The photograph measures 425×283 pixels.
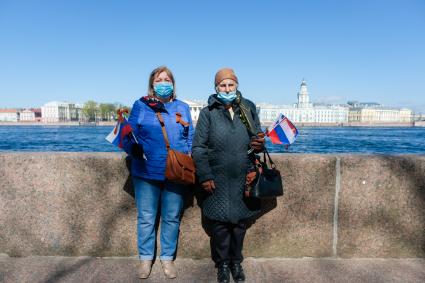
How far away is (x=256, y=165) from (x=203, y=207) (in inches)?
19.6

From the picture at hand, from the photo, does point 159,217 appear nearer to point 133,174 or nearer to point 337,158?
point 133,174

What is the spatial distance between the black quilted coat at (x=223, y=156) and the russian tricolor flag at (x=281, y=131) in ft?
0.87

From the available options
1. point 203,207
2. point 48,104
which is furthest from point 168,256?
point 48,104

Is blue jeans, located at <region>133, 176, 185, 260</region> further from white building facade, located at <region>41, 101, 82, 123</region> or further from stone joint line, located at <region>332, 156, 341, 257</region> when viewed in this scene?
white building facade, located at <region>41, 101, 82, 123</region>

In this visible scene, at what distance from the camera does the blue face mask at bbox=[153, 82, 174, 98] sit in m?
2.42

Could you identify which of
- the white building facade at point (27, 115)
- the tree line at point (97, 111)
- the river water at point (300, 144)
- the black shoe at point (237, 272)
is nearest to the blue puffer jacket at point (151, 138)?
the black shoe at point (237, 272)

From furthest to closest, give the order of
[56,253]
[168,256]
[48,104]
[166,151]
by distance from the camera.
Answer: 1. [48,104]
2. [56,253]
3. [168,256]
4. [166,151]

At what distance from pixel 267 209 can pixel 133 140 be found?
119cm

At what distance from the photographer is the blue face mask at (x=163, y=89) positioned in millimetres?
2416

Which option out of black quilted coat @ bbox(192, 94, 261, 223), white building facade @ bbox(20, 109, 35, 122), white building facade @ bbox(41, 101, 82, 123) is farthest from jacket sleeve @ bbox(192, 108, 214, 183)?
white building facade @ bbox(20, 109, 35, 122)

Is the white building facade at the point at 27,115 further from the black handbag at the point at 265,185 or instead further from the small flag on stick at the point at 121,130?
the black handbag at the point at 265,185

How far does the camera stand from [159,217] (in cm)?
268

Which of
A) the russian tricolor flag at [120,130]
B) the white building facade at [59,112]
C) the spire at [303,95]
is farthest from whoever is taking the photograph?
the spire at [303,95]

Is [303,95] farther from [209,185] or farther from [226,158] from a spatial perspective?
[209,185]
